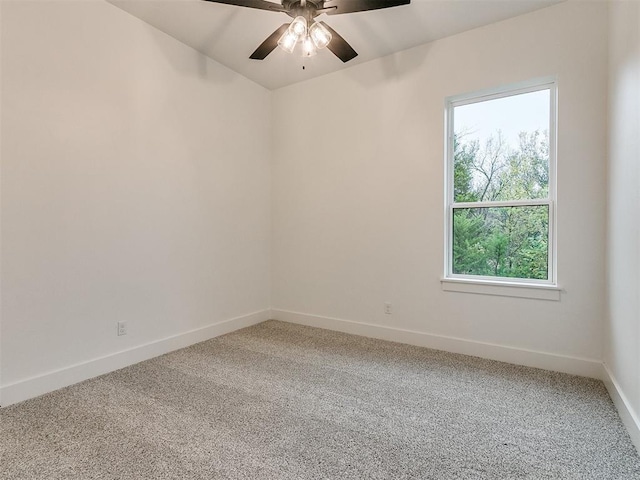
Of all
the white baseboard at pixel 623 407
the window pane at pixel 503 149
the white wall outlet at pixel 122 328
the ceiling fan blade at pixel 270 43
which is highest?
the ceiling fan blade at pixel 270 43

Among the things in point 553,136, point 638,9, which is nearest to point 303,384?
point 553,136

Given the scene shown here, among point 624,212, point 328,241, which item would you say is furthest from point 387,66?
point 624,212

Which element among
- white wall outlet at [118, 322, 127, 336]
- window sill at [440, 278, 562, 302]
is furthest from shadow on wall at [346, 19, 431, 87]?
white wall outlet at [118, 322, 127, 336]

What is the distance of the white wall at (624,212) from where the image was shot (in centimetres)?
175

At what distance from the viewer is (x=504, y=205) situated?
2889mm

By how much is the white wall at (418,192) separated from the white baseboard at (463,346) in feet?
0.04

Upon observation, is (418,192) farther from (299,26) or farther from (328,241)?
(299,26)

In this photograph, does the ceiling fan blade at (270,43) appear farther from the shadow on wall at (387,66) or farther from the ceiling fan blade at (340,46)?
the shadow on wall at (387,66)

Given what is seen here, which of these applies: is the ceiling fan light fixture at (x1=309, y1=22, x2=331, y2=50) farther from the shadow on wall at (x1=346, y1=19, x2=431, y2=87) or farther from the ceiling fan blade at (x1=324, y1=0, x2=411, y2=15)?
the shadow on wall at (x1=346, y1=19, x2=431, y2=87)

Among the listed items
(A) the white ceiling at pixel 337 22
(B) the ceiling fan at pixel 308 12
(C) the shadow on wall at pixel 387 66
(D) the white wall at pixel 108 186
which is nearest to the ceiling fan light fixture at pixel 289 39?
(B) the ceiling fan at pixel 308 12

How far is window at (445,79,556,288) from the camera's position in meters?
2.73

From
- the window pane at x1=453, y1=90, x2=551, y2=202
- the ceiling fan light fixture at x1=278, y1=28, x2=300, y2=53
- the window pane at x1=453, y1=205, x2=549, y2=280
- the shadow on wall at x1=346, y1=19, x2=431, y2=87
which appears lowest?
the window pane at x1=453, y1=205, x2=549, y2=280

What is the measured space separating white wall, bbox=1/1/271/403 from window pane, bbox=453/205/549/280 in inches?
93.3

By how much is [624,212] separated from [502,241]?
39.4 inches
